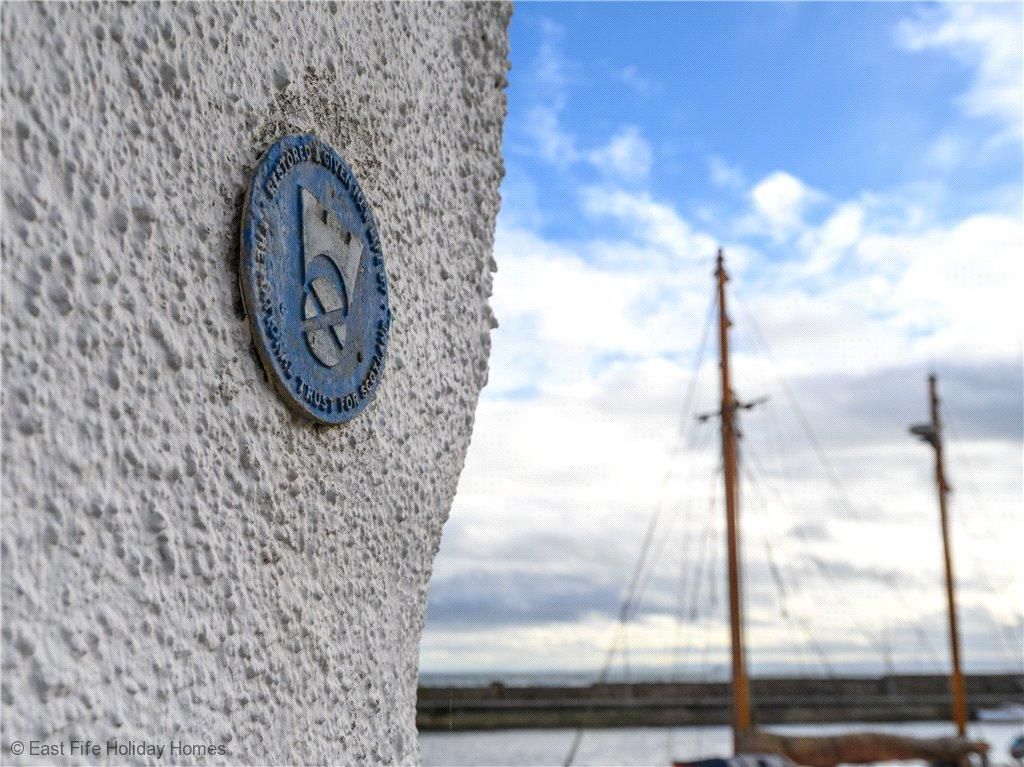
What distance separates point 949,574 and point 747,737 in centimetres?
917

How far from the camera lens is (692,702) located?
113ft

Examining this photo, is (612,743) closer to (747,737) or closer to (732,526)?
(732,526)

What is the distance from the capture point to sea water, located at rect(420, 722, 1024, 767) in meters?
26.4

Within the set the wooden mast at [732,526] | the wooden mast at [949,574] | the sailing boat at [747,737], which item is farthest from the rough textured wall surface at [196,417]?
the wooden mast at [949,574]

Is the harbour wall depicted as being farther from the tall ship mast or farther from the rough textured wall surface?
the rough textured wall surface

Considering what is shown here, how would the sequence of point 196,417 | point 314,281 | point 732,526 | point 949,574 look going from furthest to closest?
point 949,574
point 732,526
point 314,281
point 196,417

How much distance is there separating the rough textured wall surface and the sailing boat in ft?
23.2

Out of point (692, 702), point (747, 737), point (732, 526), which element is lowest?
point (692, 702)

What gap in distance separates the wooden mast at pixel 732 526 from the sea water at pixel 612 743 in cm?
1406

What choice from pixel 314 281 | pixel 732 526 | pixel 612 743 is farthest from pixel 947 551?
pixel 314 281

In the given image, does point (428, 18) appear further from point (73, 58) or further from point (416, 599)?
point (416, 599)

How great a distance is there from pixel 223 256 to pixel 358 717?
0.72 m

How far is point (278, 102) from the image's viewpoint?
1.40 meters

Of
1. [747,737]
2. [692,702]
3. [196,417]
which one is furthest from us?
[692,702]
